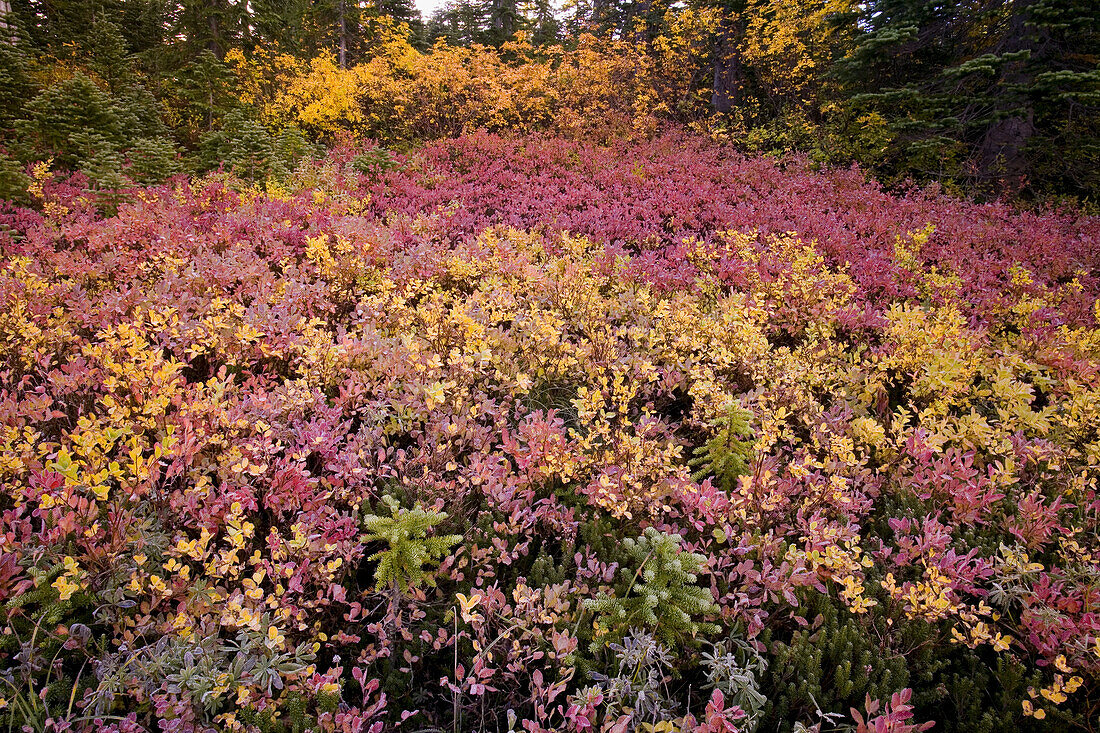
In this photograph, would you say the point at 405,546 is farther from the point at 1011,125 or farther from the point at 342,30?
the point at 342,30

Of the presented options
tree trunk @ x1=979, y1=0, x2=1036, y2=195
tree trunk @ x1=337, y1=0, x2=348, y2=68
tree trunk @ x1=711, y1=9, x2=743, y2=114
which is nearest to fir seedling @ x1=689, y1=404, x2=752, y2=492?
tree trunk @ x1=979, y1=0, x2=1036, y2=195

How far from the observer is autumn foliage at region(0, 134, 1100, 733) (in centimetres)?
186

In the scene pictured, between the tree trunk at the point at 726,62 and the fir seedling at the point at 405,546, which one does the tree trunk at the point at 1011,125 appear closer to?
the tree trunk at the point at 726,62

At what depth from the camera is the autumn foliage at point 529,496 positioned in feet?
6.10

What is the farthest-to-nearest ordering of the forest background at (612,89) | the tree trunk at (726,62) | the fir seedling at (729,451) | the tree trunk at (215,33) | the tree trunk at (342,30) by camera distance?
1. the tree trunk at (342,30)
2. the tree trunk at (726,62)
3. the tree trunk at (215,33)
4. the forest background at (612,89)
5. the fir seedling at (729,451)

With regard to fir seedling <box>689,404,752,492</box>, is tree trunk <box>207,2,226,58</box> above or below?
above

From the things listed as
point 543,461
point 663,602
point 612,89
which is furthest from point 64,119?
point 612,89

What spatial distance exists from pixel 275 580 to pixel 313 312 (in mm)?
2764

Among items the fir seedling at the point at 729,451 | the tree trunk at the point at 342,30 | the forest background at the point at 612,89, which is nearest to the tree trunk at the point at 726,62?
the forest background at the point at 612,89

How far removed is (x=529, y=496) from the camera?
8.73ft

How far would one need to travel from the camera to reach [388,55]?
611 inches

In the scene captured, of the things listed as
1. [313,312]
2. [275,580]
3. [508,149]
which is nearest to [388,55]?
[508,149]

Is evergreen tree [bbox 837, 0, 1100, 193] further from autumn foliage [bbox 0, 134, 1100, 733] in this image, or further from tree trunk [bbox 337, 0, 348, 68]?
tree trunk [bbox 337, 0, 348, 68]

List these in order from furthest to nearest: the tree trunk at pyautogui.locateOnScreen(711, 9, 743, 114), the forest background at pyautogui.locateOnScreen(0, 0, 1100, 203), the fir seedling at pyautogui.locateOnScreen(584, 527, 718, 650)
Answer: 1. the tree trunk at pyautogui.locateOnScreen(711, 9, 743, 114)
2. the forest background at pyautogui.locateOnScreen(0, 0, 1100, 203)
3. the fir seedling at pyautogui.locateOnScreen(584, 527, 718, 650)
